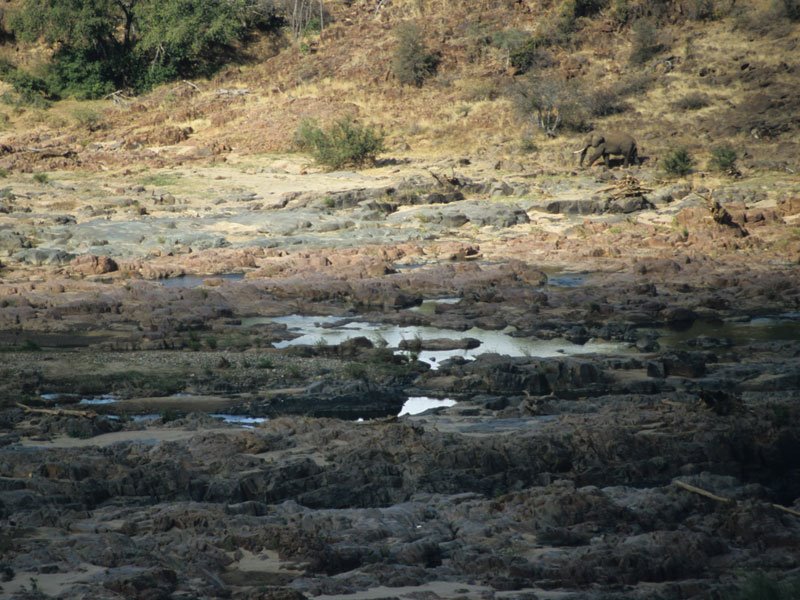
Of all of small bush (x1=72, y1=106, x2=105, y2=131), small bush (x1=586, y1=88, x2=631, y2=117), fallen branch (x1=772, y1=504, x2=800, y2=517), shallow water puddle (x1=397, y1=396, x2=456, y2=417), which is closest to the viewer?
fallen branch (x1=772, y1=504, x2=800, y2=517)

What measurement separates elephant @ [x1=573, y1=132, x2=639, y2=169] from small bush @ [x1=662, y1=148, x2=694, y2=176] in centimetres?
134

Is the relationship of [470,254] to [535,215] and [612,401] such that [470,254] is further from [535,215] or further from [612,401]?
[612,401]

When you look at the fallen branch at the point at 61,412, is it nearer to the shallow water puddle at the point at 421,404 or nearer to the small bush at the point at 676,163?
the shallow water puddle at the point at 421,404

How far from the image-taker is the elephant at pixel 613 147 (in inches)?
1195

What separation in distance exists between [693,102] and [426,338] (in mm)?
18886

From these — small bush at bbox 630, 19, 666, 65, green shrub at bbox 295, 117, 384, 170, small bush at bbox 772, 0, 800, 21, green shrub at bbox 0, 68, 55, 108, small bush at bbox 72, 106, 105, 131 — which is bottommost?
green shrub at bbox 295, 117, 384, 170

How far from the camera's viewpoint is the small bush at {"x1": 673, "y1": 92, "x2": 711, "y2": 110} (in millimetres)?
33031

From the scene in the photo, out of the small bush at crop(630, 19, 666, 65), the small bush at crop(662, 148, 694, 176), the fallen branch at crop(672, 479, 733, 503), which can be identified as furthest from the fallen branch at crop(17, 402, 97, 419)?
the small bush at crop(630, 19, 666, 65)

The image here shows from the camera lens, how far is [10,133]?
3569 centimetres

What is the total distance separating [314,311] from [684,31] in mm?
22763

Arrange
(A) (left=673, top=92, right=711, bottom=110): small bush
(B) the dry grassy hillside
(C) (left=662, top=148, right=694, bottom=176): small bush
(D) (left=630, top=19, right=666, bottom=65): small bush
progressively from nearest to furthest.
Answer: (C) (left=662, top=148, right=694, bottom=176): small bush, (B) the dry grassy hillside, (A) (left=673, top=92, right=711, bottom=110): small bush, (D) (left=630, top=19, right=666, bottom=65): small bush

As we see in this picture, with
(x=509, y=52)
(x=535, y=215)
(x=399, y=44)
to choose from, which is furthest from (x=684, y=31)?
(x=535, y=215)

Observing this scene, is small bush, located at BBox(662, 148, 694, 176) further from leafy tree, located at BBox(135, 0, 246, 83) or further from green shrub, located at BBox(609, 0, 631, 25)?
leafy tree, located at BBox(135, 0, 246, 83)

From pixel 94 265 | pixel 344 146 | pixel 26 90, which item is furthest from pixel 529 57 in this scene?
pixel 94 265
